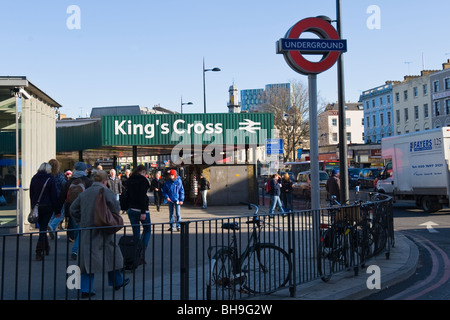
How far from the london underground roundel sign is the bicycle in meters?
3.03

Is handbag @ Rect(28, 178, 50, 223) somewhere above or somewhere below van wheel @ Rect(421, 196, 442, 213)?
above

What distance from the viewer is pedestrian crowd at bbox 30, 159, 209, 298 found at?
5.33 metres

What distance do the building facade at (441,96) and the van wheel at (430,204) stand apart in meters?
37.1

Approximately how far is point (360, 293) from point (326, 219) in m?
1.24

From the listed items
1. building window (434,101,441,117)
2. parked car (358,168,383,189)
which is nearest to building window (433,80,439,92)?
building window (434,101,441,117)

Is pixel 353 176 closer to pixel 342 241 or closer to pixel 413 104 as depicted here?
pixel 413 104

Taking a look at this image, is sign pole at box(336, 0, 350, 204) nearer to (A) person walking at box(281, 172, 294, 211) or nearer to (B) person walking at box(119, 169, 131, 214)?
(B) person walking at box(119, 169, 131, 214)

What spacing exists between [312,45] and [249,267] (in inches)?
156

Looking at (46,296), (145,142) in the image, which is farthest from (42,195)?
(145,142)

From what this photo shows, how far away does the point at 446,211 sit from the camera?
65.8 ft

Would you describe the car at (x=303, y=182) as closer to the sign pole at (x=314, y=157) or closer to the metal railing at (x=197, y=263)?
the sign pole at (x=314, y=157)

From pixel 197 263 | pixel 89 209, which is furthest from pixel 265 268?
pixel 89 209

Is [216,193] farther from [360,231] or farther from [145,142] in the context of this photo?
[360,231]

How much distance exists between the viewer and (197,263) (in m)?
5.79
